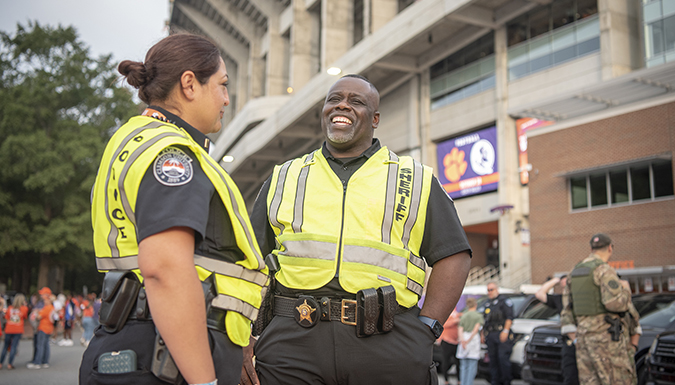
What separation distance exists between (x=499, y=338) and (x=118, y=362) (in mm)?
10348

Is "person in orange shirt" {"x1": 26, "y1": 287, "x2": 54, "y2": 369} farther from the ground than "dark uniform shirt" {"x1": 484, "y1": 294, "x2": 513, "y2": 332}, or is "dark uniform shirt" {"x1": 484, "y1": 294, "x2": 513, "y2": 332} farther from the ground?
"dark uniform shirt" {"x1": 484, "y1": 294, "x2": 513, "y2": 332}

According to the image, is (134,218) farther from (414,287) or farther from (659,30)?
(659,30)

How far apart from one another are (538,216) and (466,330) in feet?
61.3

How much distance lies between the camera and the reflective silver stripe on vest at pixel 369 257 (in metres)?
3.16

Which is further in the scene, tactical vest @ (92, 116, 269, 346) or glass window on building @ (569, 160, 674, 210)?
glass window on building @ (569, 160, 674, 210)

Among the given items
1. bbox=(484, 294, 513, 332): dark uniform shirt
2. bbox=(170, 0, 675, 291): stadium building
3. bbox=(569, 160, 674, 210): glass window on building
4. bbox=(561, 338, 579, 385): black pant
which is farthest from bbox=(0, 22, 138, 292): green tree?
bbox=(561, 338, 579, 385): black pant

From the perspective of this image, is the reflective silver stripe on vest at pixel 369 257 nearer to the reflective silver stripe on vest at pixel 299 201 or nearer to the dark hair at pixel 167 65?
the reflective silver stripe on vest at pixel 299 201

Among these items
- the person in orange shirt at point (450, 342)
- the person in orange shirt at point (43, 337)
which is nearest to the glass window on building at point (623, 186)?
the person in orange shirt at point (450, 342)

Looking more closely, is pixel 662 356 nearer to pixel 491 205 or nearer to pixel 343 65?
pixel 491 205

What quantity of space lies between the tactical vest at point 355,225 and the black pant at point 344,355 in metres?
0.19

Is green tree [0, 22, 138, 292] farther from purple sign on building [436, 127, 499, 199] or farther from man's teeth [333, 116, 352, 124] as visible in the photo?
man's teeth [333, 116, 352, 124]

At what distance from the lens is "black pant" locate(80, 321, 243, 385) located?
1.97m

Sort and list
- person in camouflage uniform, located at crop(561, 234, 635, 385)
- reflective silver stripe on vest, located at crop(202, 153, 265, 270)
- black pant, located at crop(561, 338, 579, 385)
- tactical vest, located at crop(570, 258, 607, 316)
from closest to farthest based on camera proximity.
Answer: reflective silver stripe on vest, located at crop(202, 153, 265, 270) < person in camouflage uniform, located at crop(561, 234, 635, 385) < tactical vest, located at crop(570, 258, 607, 316) < black pant, located at crop(561, 338, 579, 385)

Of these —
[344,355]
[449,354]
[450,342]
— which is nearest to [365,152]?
[344,355]
